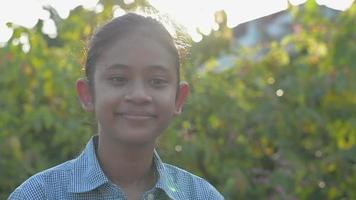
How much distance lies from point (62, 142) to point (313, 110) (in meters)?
1.39

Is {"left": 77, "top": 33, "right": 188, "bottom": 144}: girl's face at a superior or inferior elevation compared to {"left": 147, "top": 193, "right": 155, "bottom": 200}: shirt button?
superior

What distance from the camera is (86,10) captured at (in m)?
5.77

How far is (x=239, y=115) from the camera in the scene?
5422mm

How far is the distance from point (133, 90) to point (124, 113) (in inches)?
2.8

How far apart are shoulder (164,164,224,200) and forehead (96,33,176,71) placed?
370 millimetres

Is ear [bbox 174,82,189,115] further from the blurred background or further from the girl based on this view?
the blurred background

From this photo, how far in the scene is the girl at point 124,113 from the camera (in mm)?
2674

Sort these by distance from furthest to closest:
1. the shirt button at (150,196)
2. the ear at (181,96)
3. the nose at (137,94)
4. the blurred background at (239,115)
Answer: the blurred background at (239,115)
the ear at (181,96)
the shirt button at (150,196)
the nose at (137,94)

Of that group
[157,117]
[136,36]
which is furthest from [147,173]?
[136,36]

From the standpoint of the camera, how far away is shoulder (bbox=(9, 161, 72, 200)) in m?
2.70

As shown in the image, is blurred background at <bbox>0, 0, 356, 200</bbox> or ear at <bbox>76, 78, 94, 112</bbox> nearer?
ear at <bbox>76, 78, 94, 112</bbox>

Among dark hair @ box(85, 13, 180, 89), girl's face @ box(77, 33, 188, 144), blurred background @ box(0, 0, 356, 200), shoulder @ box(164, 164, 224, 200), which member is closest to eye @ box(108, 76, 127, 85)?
girl's face @ box(77, 33, 188, 144)

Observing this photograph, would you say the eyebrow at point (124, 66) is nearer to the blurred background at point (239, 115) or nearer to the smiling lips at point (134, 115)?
the smiling lips at point (134, 115)

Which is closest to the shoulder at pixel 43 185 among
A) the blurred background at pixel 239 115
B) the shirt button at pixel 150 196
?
the shirt button at pixel 150 196
